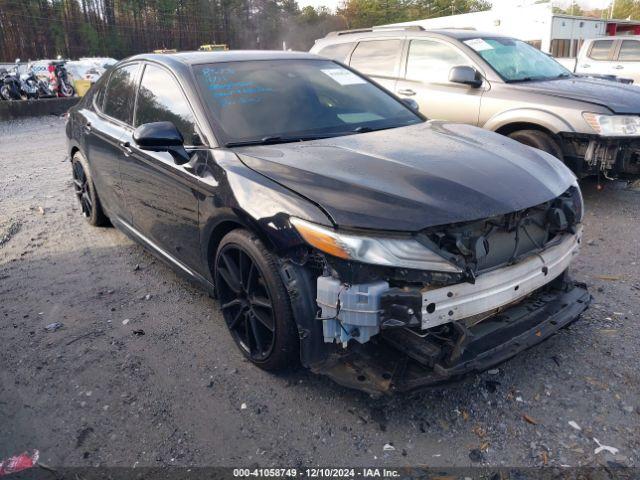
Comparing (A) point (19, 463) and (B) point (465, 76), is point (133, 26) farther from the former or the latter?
(A) point (19, 463)

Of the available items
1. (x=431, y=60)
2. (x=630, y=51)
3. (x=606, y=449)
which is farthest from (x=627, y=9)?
(x=606, y=449)

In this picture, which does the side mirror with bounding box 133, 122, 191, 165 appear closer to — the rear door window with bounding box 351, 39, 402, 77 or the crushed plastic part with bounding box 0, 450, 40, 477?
→ the crushed plastic part with bounding box 0, 450, 40, 477

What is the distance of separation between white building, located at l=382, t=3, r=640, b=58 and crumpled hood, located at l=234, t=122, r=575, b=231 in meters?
17.1

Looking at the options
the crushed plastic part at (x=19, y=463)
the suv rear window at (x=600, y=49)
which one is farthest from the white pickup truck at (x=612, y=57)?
the crushed plastic part at (x=19, y=463)

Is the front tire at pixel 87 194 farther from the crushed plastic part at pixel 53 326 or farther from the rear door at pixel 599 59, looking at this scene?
the rear door at pixel 599 59

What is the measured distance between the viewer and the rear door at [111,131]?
4.13 meters

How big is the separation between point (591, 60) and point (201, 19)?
908 inches

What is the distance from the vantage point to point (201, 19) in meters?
30.2

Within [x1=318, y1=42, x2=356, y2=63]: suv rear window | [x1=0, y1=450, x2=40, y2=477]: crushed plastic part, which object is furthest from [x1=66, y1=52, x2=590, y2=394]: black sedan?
[x1=318, y1=42, x2=356, y2=63]: suv rear window

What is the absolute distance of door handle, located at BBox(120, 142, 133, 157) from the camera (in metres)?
3.85

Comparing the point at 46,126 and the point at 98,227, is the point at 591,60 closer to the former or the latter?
the point at 98,227

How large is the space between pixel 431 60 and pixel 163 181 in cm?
421

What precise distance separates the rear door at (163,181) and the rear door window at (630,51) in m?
13.0

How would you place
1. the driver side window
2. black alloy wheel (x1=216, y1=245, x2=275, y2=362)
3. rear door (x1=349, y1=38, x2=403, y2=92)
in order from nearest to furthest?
black alloy wheel (x1=216, y1=245, x2=275, y2=362)
the driver side window
rear door (x1=349, y1=38, x2=403, y2=92)
